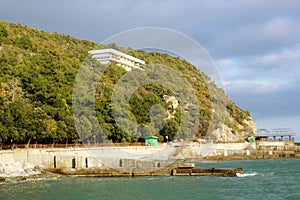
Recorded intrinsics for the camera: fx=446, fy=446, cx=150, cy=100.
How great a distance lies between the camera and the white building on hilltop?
109 metres

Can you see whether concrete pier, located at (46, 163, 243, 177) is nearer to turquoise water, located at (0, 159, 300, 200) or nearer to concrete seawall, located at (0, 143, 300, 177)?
concrete seawall, located at (0, 143, 300, 177)

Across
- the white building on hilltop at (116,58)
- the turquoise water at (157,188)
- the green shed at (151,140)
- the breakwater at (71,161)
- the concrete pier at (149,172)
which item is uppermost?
the white building on hilltop at (116,58)

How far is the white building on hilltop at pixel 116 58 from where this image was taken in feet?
359

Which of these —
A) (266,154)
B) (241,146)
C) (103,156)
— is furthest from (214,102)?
(103,156)

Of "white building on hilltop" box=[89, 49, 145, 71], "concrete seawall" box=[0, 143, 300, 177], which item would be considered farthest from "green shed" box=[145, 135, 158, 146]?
"white building on hilltop" box=[89, 49, 145, 71]

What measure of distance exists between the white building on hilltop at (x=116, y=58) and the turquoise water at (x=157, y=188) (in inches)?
2678

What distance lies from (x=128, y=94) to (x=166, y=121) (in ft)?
28.3

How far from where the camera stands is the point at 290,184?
36812 millimetres

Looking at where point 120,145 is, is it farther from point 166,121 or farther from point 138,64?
point 138,64

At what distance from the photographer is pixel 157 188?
32.8 m

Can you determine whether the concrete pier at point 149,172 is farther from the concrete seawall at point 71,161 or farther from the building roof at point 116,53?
the building roof at point 116,53

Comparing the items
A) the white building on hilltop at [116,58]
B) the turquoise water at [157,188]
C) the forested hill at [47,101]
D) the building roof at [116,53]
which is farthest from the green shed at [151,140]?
the building roof at [116,53]

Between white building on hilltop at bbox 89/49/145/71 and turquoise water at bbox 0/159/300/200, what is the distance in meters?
68.0

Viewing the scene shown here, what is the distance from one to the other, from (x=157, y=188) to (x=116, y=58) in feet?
268
